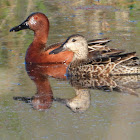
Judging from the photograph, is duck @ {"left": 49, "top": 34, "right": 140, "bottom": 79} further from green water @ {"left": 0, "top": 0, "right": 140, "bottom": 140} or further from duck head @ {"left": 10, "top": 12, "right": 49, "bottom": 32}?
duck head @ {"left": 10, "top": 12, "right": 49, "bottom": 32}

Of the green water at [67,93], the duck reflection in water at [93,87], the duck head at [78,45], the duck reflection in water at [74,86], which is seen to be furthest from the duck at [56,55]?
the duck reflection in water at [93,87]

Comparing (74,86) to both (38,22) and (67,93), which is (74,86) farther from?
(38,22)

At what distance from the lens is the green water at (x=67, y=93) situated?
5559mm

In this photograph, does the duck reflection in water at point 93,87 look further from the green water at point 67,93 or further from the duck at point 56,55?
the duck at point 56,55

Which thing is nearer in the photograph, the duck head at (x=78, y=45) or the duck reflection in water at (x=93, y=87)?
the duck reflection in water at (x=93, y=87)

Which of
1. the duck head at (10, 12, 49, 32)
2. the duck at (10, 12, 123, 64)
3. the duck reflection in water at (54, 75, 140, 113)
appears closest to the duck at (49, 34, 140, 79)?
the duck reflection in water at (54, 75, 140, 113)

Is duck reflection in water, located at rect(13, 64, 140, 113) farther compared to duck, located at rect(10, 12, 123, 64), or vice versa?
duck, located at rect(10, 12, 123, 64)

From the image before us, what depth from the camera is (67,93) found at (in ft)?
23.6

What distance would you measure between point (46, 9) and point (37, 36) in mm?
4324

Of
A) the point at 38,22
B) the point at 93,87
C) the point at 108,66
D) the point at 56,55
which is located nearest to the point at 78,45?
the point at 108,66

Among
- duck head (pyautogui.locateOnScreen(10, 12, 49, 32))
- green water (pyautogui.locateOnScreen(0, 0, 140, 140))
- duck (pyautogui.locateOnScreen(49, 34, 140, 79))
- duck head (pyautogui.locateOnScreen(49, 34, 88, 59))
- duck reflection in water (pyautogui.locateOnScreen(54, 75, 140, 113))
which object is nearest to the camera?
green water (pyautogui.locateOnScreen(0, 0, 140, 140))

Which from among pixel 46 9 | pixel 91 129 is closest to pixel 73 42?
pixel 91 129

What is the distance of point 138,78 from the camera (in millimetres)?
7914

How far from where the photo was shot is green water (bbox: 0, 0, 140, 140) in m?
5.56
